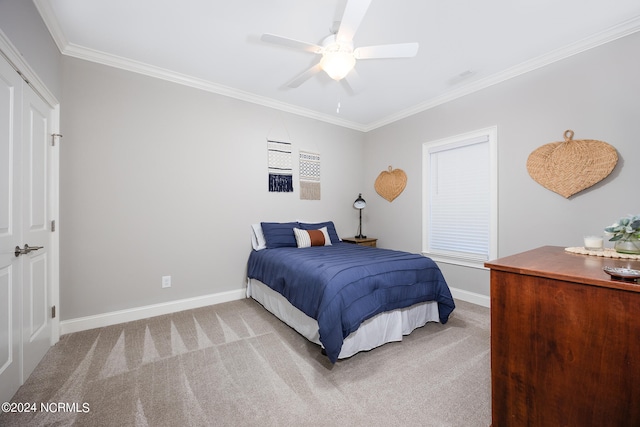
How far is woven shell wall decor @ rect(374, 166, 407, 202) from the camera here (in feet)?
13.2

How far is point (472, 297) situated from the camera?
319cm

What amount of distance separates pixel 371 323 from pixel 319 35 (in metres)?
2.54

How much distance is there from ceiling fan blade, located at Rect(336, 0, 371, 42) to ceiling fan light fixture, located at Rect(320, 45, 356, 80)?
72 mm

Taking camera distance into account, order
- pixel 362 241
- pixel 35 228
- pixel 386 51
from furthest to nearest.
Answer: pixel 362 241 → pixel 386 51 → pixel 35 228

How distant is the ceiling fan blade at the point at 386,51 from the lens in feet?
6.48

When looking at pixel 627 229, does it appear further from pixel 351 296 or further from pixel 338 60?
pixel 338 60

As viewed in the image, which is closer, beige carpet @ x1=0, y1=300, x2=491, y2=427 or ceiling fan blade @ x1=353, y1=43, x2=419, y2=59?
beige carpet @ x1=0, y1=300, x2=491, y2=427

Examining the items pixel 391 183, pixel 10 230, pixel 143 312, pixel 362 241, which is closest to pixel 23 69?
pixel 10 230

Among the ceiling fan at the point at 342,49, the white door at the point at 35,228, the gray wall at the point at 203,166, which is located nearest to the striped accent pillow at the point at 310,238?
the gray wall at the point at 203,166

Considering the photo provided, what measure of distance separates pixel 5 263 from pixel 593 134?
14.8ft

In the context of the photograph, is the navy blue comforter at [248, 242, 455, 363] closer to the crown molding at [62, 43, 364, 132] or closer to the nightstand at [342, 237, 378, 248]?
the nightstand at [342, 237, 378, 248]

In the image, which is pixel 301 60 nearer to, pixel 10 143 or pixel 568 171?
pixel 10 143

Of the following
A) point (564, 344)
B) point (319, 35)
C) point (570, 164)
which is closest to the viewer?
point (564, 344)

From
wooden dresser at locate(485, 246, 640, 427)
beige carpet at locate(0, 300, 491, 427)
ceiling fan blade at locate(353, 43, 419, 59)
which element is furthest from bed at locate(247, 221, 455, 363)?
ceiling fan blade at locate(353, 43, 419, 59)
